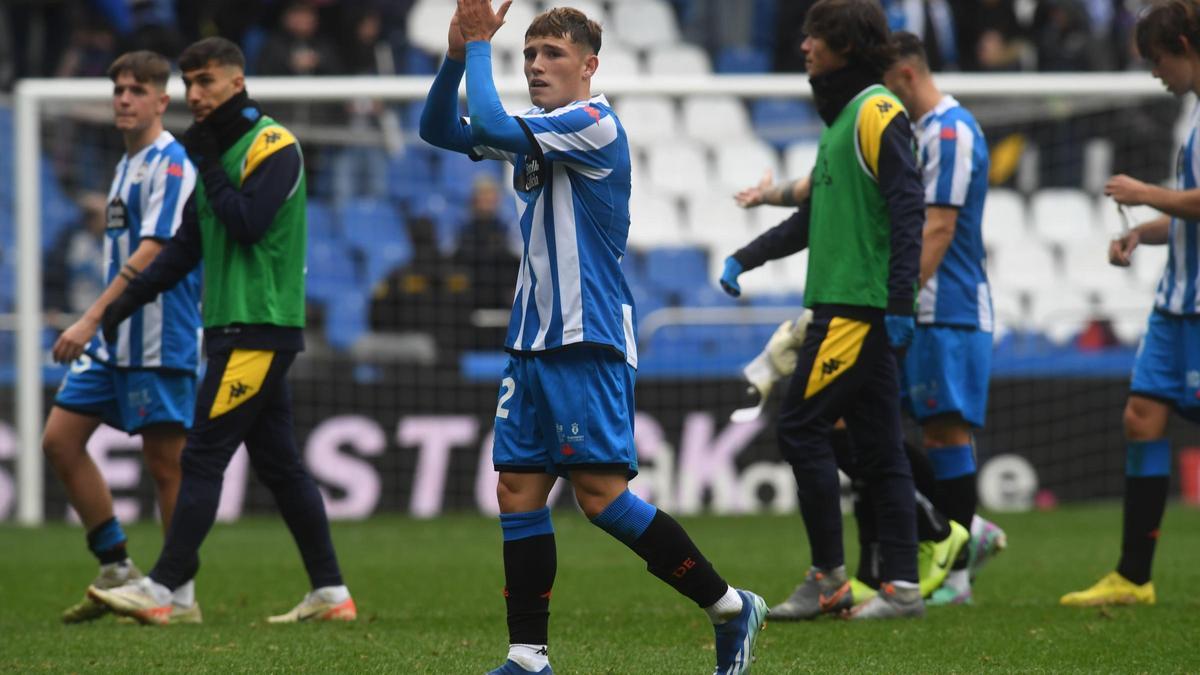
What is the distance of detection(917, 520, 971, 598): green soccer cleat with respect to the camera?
6543mm

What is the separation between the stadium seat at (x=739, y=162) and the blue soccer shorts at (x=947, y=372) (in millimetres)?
8363

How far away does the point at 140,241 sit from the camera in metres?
6.62

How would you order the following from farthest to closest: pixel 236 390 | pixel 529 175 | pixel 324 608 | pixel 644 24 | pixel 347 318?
pixel 644 24 < pixel 347 318 < pixel 324 608 < pixel 236 390 < pixel 529 175

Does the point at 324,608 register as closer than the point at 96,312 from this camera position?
No

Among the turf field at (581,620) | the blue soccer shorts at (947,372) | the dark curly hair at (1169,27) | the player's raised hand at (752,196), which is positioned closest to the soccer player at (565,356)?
the turf field at (581,620)

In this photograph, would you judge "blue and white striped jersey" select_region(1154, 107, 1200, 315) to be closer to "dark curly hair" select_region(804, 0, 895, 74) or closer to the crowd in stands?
"dark curly hair" select_region(804, 0, 895, 74)

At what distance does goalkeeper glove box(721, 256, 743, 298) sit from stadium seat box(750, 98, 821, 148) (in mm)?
9314

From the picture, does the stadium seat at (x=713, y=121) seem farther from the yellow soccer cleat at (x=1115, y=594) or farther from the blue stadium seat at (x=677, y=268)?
the yellow soccer cleat at (x=1115, y=594)

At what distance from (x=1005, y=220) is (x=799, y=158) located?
2.03 m

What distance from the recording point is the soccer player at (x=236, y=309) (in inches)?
236

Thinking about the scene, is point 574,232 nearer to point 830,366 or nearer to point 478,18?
point 478,18

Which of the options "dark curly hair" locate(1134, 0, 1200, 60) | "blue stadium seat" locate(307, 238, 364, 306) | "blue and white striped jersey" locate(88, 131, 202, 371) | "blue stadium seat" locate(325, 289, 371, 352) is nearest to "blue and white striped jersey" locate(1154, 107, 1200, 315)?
"dark curly hair" locate(1134, 0, 1200, 60)

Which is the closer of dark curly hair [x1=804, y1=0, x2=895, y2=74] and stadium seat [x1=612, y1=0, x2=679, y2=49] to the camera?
dark curly hair [x1=804, y1=0, x2=895, y2=74]

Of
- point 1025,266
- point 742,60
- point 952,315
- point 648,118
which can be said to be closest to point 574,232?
point 952,315
